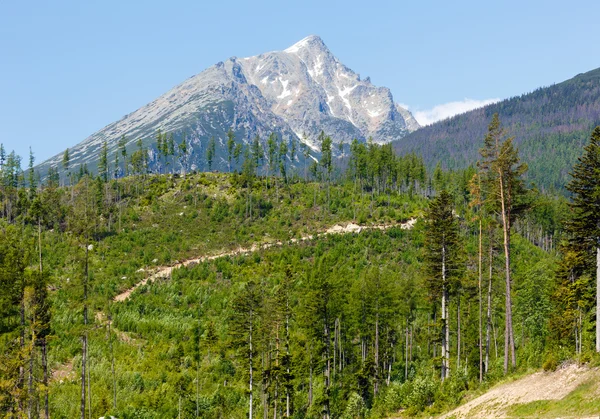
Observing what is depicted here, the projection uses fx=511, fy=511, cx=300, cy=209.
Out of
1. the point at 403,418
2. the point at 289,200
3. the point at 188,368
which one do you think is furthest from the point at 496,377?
the point at 289,200

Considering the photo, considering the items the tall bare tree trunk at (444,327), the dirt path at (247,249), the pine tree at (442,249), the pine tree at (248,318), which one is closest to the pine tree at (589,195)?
the pine tree at (442,249)

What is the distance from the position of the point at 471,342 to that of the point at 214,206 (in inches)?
2667

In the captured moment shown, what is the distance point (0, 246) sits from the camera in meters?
30.0

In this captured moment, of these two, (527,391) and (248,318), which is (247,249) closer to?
(248,318)

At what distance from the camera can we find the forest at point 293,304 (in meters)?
30.9

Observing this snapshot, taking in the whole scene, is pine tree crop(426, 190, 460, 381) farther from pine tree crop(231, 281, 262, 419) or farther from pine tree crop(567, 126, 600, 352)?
pine tree crop(231, 281, 262, 419)

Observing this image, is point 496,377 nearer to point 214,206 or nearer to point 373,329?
point 373,329

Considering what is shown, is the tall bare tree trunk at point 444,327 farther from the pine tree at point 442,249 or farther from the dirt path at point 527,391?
the dirt path at point 527,391

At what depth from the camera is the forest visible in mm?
30891

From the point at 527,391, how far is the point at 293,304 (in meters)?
38.8

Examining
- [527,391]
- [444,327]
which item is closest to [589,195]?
[527,391]

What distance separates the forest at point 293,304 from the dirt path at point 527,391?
36.7 inches

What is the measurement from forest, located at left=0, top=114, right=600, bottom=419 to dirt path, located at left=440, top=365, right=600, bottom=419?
36.7 inches

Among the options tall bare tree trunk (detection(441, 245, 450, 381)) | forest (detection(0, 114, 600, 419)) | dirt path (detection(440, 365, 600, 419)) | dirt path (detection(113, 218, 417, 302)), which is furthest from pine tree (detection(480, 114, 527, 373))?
dirt path (detection(113, 218, 417, 302))
